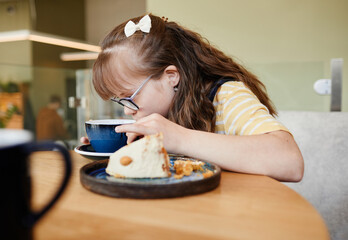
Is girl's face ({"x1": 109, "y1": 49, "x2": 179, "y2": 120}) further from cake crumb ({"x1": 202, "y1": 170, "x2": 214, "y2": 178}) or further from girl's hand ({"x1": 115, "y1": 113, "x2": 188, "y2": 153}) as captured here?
cake crumb ({"x1": 202, "y1": 170, "x2": 214, "y2": 178})

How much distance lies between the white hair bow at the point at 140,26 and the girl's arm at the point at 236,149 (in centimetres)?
50

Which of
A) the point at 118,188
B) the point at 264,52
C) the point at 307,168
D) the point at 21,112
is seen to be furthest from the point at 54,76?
the point at 118,188

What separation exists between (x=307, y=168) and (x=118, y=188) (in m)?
1.03

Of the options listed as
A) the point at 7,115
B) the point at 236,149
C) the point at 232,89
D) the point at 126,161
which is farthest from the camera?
the point at 7,115

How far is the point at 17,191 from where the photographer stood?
26cm

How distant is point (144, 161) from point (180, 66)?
696mm

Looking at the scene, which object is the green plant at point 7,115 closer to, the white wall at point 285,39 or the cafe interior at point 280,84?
the cafe interior at point 280,84

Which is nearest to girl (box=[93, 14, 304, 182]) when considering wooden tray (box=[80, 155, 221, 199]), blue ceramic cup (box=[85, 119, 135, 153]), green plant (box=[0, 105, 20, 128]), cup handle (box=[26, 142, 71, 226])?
blue ceramic cup (box=[85, 119, 135, 153])

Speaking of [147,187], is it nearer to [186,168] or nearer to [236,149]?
[186,168]

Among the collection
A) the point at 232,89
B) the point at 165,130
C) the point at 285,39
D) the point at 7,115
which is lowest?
the point at 7,115

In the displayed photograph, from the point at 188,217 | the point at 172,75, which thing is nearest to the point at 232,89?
the point at 172,75

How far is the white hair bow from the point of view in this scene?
115 centimetres

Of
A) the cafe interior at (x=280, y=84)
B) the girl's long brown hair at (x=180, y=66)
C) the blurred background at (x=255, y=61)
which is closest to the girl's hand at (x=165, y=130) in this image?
the cafe interior at (x=280, y=84)

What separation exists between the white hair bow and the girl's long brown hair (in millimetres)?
17
